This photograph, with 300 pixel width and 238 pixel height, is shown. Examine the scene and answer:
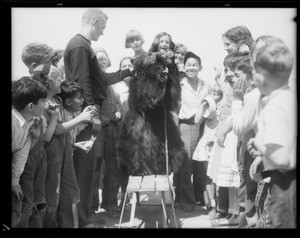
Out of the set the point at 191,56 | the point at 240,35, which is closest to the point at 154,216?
the point at 191,56

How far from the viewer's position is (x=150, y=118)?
320 centimetres

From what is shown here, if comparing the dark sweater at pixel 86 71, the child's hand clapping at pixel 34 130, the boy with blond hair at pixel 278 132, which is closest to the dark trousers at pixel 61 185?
the child's hand clapping at pixel 34 130

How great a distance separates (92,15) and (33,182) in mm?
1283

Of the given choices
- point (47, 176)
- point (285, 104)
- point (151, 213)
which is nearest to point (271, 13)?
point (285, 104)

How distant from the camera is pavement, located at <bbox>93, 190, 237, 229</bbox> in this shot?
10.5 ft

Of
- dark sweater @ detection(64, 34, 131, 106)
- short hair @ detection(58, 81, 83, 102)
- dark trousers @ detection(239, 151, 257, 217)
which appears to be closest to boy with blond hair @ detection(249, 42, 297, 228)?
dark trousers @ detection(239, 151, 257, 217)

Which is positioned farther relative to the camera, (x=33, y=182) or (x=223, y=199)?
(x=223, y=199)

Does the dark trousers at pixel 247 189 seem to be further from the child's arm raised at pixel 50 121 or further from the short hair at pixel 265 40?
the child's arm raised at pixel 50 121

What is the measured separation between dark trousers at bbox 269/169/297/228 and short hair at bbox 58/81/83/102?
4.91 feet

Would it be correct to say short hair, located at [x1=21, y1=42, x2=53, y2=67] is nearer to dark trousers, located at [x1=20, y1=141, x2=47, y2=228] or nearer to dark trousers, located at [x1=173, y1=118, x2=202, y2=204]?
dark trousers, located at [x1=20, y1=141, x2=47, y2=228]

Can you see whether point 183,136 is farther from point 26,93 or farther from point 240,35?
point 26,93

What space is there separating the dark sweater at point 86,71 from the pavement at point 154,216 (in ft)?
2.72

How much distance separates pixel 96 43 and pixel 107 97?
42cm
